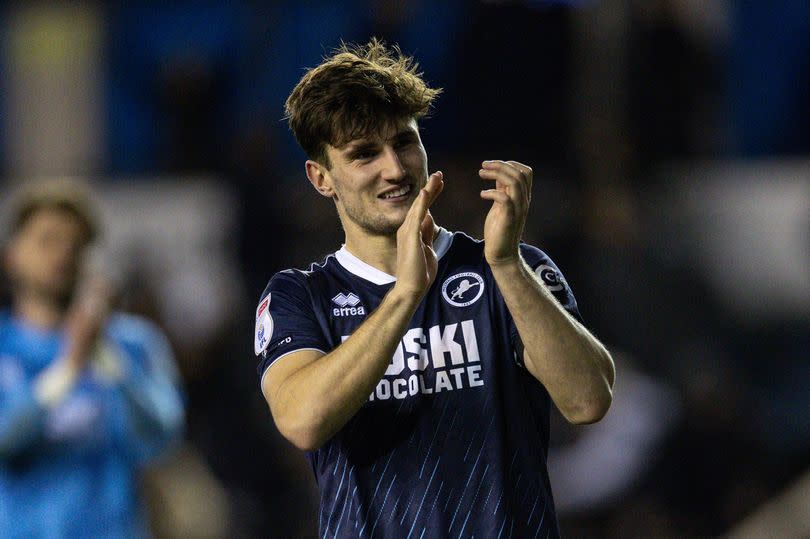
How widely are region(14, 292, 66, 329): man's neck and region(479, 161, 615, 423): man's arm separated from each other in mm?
3366

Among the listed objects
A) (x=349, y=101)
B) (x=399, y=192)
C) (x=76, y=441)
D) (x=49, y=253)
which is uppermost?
(x=349, y=101)

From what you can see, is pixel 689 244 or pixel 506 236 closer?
pixel 506 236

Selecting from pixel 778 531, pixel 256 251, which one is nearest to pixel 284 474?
pixel 256 251

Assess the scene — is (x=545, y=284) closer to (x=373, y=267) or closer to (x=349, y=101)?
(x=373, y=267)

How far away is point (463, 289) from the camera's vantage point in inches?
151

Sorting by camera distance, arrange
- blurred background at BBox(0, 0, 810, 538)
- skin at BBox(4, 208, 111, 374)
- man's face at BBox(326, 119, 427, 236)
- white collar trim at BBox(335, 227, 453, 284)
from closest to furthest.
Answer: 1. man's face at BBox(326, 119, 427, 236)
2. white collar trim at BBox(335, 227, 453, 284)
3. skin at BBox(4, 208, 111, 374)
4. blurred background at BBox(0, 0, 810, 538)

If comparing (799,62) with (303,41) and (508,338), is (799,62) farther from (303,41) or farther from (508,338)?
(508,338)

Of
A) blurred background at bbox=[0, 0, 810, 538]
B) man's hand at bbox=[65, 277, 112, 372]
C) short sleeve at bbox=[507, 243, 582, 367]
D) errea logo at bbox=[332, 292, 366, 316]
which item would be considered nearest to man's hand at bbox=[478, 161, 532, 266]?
short sleeve at bbox=[507, 243, 582, 367]

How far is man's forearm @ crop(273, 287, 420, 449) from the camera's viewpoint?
343 cm

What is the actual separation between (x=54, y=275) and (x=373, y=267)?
2762 mm

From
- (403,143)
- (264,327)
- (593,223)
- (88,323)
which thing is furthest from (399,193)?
(593,223)

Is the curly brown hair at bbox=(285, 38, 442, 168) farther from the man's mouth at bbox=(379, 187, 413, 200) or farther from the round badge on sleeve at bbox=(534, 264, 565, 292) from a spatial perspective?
the round badge on sleeve at bbox=(534, 264, 565, 292)

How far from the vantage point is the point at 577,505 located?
8.41 metres

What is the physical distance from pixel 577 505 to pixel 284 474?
1786 mm
